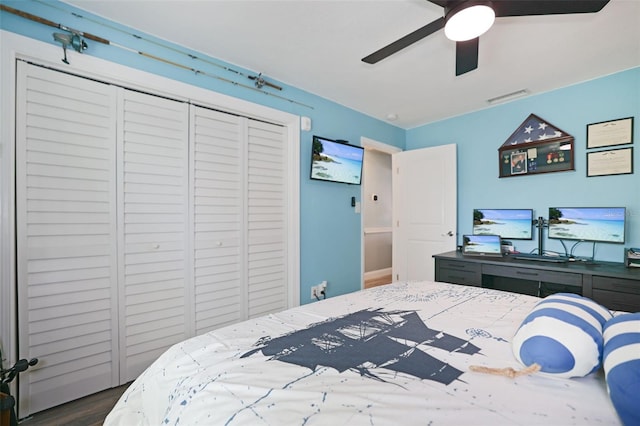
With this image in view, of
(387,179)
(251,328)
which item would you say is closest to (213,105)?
(251,328)

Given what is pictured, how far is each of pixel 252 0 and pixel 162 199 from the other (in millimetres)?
1498

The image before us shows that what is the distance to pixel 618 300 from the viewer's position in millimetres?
2141

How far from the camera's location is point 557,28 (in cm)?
196

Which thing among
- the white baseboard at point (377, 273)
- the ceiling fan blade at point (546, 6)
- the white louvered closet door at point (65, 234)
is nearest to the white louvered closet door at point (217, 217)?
the white louvered closet door at point (65, 234)

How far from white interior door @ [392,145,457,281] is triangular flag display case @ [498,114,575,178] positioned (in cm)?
58

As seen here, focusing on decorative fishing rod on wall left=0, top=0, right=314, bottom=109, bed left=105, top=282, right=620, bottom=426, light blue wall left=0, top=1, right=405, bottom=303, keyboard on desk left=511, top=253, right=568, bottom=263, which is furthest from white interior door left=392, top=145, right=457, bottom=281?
decorative fishing rod on wall left=0, top=0, right=314, bottom=109

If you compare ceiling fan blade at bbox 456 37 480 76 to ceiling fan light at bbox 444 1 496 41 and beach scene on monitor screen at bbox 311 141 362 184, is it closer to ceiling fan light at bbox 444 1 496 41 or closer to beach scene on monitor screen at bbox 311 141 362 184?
ceiling fan light at bbox 444 1 496 41

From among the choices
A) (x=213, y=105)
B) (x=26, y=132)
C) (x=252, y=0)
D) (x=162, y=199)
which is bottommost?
(x=162, y=199)

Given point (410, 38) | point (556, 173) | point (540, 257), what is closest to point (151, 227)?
point (410, 38)

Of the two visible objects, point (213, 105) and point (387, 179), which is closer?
point (213, 105)

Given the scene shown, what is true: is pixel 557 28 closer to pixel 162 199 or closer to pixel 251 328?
pixel 251 328

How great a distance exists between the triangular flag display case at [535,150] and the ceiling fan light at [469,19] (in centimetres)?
208

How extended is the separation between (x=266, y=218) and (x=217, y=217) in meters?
0.49

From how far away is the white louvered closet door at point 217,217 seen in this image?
2.32 m
